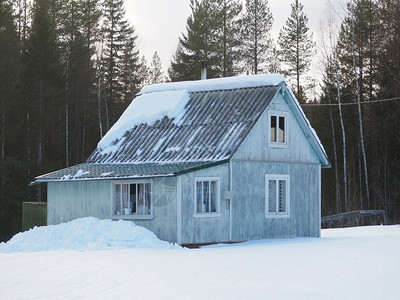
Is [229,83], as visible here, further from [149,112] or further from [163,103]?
[149,112]

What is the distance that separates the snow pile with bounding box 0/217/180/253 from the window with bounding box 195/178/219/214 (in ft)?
6.12

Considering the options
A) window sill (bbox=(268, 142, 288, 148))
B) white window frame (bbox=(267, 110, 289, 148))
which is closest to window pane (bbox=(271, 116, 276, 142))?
white window frame (bbox=(267, 110, 289, 148))

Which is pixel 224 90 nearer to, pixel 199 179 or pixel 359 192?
pixel 199 179

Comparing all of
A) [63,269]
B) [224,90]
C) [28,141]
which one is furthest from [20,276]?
[28,141]

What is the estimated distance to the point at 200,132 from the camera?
2770cm

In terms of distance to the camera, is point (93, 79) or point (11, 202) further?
point (93, 79)

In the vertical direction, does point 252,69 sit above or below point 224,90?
above

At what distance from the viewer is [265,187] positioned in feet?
89.5

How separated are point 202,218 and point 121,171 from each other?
11.2ft

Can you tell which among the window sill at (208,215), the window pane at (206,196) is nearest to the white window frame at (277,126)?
the window pane at (206,196)

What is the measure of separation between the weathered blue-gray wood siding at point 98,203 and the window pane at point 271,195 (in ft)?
14.7

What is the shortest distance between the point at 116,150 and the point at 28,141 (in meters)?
17.4

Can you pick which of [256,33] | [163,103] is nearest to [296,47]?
[256,33]

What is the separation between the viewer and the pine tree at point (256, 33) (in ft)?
177
